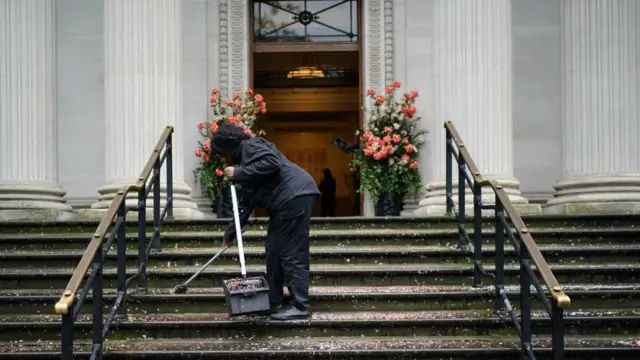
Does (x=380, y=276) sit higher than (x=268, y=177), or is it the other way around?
(x=268, y=177)

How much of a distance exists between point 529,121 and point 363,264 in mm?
4811

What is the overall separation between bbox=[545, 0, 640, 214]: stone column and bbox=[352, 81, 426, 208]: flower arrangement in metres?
1.98

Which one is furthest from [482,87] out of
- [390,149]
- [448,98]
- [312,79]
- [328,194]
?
[328,194]

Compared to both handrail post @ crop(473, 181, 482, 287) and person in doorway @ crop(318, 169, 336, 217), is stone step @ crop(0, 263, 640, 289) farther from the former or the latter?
person in doorway @ crop(318, 169, 336, 217)

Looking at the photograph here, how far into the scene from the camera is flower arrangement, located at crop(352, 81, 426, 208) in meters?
12.1

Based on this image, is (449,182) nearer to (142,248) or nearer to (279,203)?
(279,203)

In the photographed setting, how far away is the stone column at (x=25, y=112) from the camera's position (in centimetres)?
1130

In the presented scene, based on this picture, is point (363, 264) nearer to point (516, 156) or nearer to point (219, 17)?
point (516, 156)

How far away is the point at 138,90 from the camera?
36.3 feet

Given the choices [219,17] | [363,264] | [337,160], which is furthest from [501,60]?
[337,160]

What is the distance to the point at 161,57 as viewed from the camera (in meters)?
11.1

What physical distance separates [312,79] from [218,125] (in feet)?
17.4

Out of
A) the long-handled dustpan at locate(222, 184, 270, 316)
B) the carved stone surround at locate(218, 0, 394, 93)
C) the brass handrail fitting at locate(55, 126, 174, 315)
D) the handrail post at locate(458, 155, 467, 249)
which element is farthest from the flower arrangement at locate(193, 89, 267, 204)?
the long-handled dustpan at locate(222, 184, 270, 316)

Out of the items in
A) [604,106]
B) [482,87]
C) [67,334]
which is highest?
[482,87]
